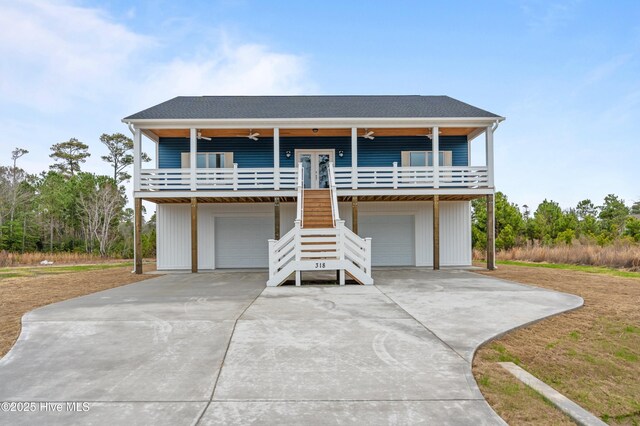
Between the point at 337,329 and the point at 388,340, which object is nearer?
the point at 388,340

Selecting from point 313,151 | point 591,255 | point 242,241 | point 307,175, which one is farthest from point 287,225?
point 591,255

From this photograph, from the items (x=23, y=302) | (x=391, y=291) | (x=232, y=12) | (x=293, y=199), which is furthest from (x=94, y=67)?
(x=391, y=291)

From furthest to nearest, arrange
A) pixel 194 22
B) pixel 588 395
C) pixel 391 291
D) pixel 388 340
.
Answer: pixel 194 22, pixel 391 291, pixel 388 340, pixel 588 395

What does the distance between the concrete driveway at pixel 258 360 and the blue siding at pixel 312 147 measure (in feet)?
33.3

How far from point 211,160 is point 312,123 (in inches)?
211

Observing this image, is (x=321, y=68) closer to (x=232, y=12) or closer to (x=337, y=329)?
(x=232, y=12)

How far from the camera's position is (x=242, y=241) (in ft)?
57.0

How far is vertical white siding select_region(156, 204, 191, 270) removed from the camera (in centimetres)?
1689

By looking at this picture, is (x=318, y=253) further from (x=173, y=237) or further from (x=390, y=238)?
(x=173, y=237)

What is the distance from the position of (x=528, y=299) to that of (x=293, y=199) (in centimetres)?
1024

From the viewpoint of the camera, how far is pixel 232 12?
18.8 m

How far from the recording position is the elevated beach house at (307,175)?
1501 cm

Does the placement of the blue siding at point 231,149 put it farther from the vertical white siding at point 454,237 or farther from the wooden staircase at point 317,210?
the vertical white siding at point 454,237

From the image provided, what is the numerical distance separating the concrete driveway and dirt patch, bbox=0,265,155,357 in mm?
292
